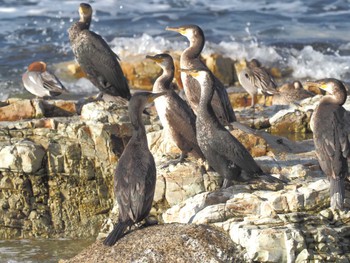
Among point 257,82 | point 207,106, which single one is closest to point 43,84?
point 257,82

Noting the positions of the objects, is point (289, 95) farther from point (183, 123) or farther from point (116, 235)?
point (116, 235)

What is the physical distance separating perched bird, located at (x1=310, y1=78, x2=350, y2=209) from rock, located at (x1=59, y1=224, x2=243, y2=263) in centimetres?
111

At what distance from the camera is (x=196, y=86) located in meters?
11.0

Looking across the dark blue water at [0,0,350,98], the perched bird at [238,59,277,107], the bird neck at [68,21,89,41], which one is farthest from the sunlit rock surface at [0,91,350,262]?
the dark blue water at [0,0,350,98]

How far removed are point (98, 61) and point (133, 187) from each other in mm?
3784

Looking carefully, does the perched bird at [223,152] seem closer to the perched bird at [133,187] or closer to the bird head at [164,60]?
the perched bird at [133,187]

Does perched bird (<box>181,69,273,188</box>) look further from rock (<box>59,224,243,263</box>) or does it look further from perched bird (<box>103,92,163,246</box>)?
rock (<box>59,224,243,263</box>)

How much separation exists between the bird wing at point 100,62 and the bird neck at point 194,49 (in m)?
0.88

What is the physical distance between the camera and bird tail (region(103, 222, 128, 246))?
8062mm

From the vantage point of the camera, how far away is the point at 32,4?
27969 millimetres

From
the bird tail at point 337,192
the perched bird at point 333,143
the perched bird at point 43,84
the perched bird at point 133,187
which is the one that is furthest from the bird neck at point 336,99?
the perched bird at point 43,84

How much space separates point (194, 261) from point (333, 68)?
45.3 ft

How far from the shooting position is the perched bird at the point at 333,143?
28.0ft

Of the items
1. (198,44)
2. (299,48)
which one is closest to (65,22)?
(299,48)
